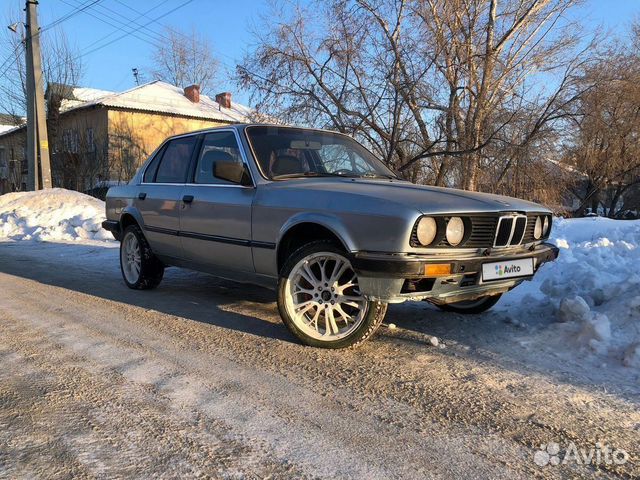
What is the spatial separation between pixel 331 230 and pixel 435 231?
2.32 ft

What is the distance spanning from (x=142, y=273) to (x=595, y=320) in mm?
4494

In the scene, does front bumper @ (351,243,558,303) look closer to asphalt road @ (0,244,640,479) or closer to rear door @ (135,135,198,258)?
asphalt road @ (0,244,640,479)

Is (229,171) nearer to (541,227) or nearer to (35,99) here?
(541,227)

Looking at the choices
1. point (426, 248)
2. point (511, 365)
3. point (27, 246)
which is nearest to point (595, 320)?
point (511, 365)

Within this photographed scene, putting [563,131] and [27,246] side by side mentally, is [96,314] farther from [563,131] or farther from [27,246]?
[563,131]

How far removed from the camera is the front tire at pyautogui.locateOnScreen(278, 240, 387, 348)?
3.59m

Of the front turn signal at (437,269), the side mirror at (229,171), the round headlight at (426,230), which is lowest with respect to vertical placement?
the front turn signal at (437,269)

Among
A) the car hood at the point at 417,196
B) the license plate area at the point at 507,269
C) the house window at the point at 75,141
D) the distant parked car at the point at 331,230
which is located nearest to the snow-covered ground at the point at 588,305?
the distant parked car at the point at 331,230

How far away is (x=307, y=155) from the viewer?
471 centimetres

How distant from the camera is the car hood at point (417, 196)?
3346 mm

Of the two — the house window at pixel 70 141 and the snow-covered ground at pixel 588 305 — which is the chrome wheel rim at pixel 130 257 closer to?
the snow-covered ground at pixel 588 305

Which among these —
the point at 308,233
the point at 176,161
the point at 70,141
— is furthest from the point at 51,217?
the point at 70,141

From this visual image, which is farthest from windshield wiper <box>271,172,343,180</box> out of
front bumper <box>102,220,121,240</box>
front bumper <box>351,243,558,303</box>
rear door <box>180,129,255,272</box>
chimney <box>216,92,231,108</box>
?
chimney <box>216,92,231,108</box>

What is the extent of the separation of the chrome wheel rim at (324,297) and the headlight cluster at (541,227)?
5.14 ft
